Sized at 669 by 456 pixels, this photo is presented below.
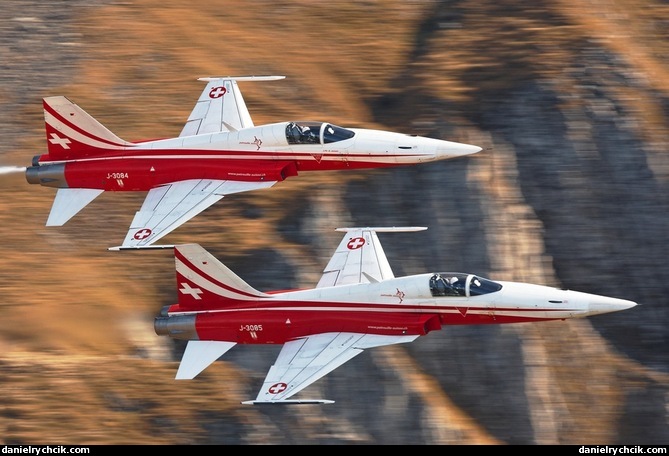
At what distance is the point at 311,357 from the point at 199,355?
354 cm

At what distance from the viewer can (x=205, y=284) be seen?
48406 mm

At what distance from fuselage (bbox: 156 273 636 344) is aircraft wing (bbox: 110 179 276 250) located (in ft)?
8.36

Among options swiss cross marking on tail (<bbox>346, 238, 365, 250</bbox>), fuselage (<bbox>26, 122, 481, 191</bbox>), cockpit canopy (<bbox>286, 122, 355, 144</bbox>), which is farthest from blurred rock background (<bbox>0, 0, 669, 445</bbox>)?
swiss cross marking on tail (<bbox>346, 238, 365, 250</bbox>)

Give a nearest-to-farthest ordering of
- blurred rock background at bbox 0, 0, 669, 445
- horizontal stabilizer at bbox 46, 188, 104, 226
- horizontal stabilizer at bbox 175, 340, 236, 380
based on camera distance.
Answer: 1. horizontal stabilizer at bbox 175, 340, 236, 380
2. horizontal stabilizer at bbox 46, 188, 104, 226
3. blurred rock background at bbox 0, 0, 669, 445

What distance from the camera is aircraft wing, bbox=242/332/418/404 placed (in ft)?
153

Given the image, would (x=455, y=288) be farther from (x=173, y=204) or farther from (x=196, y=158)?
(x=196, y=158)

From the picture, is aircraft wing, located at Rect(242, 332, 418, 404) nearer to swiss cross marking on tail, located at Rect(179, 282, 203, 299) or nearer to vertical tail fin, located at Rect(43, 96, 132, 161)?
swiss cross marking on tail, located at Rect(179, 282, 203, 299)

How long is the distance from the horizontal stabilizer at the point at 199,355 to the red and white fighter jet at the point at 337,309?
3cm

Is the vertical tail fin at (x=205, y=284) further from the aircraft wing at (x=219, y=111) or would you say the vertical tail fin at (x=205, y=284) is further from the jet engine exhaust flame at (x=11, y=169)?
the jet engine exhaust flame at (x=11, y=169)

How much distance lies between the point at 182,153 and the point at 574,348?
1586 centimetres

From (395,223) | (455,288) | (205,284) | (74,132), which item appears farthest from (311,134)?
(74,132)

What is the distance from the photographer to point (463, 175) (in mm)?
58000


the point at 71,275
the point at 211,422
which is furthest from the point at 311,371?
the point at 71,275

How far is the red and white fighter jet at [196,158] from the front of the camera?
51156mm
